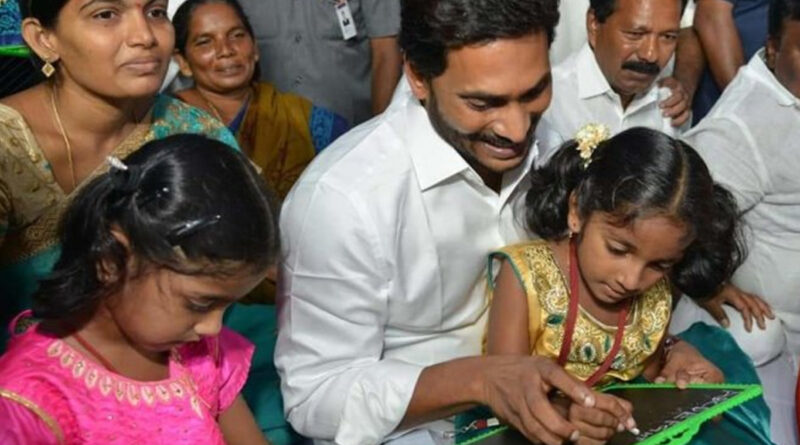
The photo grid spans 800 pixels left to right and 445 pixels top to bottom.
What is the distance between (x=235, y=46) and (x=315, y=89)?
13.2 inches

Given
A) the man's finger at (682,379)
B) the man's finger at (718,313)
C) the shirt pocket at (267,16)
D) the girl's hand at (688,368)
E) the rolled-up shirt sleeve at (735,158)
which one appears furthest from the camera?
the shirt pocket at (267,16)

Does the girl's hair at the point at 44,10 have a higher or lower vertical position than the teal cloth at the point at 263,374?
higher

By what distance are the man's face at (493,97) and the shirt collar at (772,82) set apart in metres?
0.97

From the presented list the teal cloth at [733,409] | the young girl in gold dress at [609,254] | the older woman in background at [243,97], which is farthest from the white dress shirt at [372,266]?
the older woman in background at [243,97]

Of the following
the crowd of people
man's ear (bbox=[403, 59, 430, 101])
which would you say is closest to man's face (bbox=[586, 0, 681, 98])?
the crowd of people

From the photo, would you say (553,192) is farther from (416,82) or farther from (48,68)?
(48,68)

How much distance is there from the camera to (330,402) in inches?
80.5

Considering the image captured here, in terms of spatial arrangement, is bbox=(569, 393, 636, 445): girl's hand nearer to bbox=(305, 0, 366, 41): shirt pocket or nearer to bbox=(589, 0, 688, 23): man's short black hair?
bbox=(589, 0, 688, 23): man's short black hair

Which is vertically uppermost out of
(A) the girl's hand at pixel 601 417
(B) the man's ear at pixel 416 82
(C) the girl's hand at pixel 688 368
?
→ (B) the man's ear at pixel 416 82

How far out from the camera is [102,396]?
1.71 m

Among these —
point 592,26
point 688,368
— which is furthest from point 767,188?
point 688,368

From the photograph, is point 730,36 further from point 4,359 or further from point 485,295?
point 4,359

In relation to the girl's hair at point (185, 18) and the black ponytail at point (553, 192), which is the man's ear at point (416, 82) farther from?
the girl's hair at point (185, 18)

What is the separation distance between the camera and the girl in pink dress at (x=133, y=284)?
1637 millimetres
